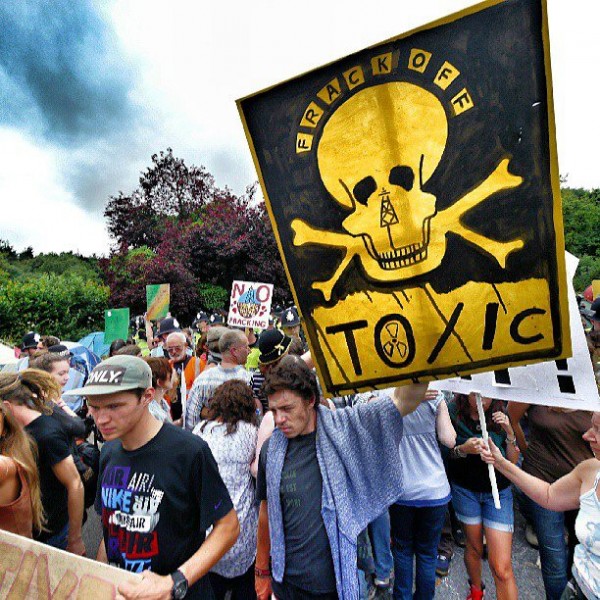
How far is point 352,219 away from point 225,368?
2.67 meters

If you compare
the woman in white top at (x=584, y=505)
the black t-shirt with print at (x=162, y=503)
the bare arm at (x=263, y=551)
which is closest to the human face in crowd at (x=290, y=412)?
the black t-shirt with print at (x=162, y=503)

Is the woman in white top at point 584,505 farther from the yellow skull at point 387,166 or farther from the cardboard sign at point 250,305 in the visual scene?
the cardboard sign at point 250,305

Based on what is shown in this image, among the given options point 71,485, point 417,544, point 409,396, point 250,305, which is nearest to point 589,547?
point 409,396

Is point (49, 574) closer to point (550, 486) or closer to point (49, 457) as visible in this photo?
point (49, 457)

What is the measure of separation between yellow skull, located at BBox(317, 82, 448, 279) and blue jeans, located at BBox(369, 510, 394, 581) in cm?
259

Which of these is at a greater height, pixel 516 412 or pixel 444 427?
pixel 444 427

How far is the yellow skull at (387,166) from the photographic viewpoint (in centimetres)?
157

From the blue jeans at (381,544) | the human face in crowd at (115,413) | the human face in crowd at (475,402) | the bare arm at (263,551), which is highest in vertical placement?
the human face in crowd at (115,413)

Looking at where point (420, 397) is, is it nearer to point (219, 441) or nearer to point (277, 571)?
point (277, 571)

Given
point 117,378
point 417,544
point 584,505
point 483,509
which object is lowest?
point 417,544

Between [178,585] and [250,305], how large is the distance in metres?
6.80

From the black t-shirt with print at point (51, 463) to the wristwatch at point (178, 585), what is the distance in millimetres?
1449

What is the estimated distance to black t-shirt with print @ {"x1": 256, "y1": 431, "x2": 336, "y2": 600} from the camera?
2.09 meters

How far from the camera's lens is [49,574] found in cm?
177
